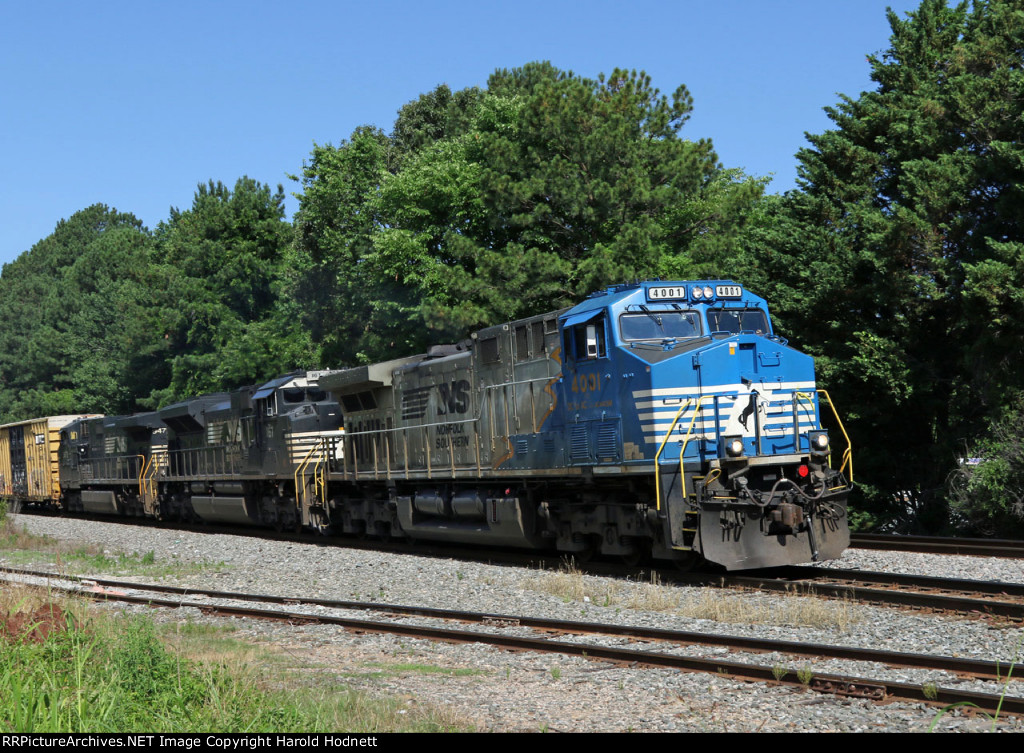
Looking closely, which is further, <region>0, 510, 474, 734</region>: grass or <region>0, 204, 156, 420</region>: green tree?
<region>0, 204, 156, 420</region>: green tree

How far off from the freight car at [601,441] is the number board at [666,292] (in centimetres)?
2

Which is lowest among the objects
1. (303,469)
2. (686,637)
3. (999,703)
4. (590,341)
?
(686,637)

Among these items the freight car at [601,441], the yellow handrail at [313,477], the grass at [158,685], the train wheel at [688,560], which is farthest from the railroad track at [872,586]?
the yellow handrail at [313,477]

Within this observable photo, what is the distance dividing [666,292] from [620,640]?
5.73 m

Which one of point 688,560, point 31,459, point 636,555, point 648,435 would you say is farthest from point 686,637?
point 31,459

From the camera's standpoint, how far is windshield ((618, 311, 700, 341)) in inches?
549

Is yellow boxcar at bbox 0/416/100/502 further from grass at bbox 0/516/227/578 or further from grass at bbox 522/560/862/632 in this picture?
grass at bbox 522/560/862/632

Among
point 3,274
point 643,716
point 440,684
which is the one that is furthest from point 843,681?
point 3,274

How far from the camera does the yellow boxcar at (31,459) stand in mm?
39281

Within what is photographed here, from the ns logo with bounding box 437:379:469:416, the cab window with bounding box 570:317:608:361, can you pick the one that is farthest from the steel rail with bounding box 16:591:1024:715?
the ns logo with bounding box 437:379:469:416

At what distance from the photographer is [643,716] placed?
695 centimetres

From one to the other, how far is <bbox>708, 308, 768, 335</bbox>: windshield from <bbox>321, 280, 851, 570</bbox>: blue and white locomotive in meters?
0.02

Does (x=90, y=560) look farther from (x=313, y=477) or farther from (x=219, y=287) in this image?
(x=219, y=287)

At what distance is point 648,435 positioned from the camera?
1334 cm
